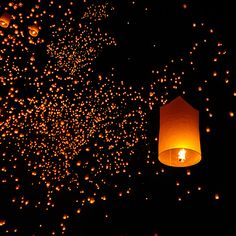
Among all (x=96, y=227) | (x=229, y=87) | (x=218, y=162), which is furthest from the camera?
(x=96, y=227)

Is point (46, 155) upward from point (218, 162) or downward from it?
upward

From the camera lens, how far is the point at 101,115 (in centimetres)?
491

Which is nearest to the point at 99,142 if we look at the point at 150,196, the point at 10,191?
the point at 150,196

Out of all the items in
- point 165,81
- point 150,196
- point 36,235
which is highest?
point 165,81

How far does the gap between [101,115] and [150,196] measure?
50.8 inches

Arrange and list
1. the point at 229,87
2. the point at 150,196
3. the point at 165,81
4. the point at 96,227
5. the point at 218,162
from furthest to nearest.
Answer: the point at 96,227 → the point at 150,196 → the point at 165,81 → the point at 218,162 → the point at 229,87

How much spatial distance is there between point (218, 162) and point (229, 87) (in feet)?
2.66

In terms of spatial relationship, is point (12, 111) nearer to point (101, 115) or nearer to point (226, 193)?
point (101, 115)

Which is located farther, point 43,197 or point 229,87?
point 43,197

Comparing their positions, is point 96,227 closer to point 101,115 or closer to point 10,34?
point 101,115

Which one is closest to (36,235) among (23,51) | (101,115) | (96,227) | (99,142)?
(96,227)

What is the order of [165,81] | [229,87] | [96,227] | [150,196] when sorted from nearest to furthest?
[229,87]
[165,81]
[150,196]
[96,227]

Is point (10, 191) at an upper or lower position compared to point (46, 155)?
lower

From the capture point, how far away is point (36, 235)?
4789 millimetres
